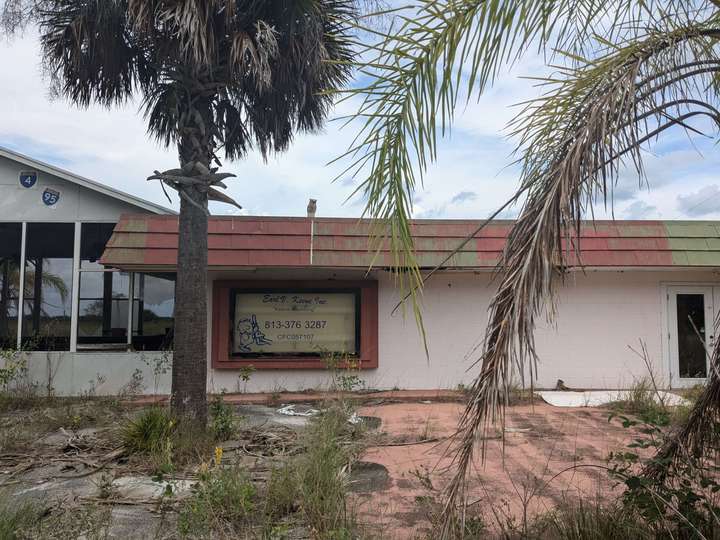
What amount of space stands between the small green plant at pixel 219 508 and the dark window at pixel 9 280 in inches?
376

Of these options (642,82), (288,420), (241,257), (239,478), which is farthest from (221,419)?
(642,82)

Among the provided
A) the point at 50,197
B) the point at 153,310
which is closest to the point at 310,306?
the point at 153,310

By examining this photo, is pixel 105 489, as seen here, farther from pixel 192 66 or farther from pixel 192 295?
pixel 192 66

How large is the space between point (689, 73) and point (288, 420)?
7124mm

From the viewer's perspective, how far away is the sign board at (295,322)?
1179 centimetres

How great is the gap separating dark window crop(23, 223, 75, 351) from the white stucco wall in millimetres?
3277

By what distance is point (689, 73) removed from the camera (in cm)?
371

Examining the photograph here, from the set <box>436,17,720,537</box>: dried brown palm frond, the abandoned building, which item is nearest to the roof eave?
the abandoned building

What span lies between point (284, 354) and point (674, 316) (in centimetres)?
840

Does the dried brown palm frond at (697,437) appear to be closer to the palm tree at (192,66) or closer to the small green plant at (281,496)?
the small green plant at (281,496)

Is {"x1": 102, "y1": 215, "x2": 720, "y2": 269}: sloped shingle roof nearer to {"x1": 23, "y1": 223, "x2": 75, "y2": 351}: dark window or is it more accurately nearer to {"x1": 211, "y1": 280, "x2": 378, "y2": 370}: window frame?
{"x1": 211, "y1": 280, "x2": 378, "y2": 370}: window frame

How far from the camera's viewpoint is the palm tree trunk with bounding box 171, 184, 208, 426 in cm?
750

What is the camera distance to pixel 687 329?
1214 cm

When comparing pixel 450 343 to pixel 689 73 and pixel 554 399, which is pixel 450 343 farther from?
pixel 689 73
